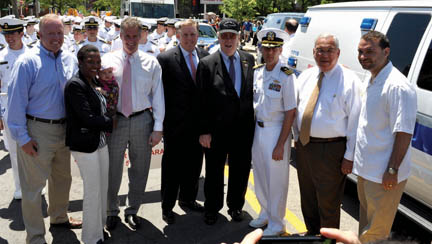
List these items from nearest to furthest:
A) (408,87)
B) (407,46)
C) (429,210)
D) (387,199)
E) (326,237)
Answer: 1. (326,237)
2. (408,87)
3. (387,199)
4. (429,210)
5. (407,46)

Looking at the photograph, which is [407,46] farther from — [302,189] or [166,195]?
[166,195]

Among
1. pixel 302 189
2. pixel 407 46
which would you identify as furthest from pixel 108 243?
pixel 407 46

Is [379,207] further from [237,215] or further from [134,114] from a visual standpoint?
[134,114]

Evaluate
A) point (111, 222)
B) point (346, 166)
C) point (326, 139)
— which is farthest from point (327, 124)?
point (111, 222)

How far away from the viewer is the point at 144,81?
12.1 ft

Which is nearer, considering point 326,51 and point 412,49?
point 326,51

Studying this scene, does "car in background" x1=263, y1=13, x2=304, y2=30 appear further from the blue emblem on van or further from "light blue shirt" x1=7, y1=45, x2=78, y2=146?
"light blue shirt" x1=7, y1=45, x2=78, y2=146

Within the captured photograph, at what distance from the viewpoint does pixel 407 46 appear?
370 cm

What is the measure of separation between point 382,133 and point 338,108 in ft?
1.39

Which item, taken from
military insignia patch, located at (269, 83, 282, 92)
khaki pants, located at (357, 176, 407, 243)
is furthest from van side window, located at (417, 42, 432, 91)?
military insignia patch, located at (269, 83, 282, 92)

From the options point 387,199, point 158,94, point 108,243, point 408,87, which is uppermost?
point 408,87

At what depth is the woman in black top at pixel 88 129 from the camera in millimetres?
3127

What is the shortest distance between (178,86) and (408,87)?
6.93ft

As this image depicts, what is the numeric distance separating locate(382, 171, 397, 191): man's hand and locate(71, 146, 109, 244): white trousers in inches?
90.6
